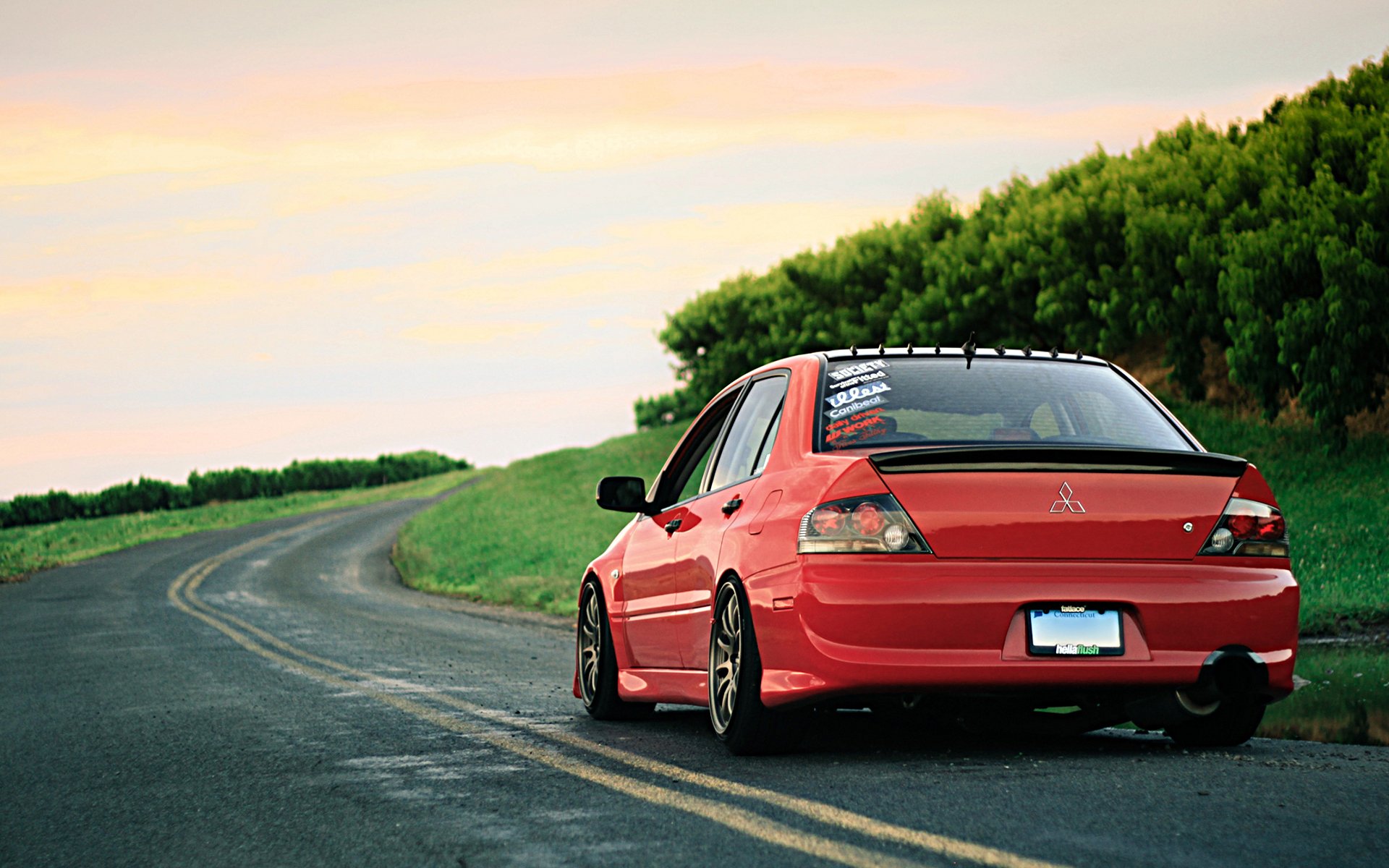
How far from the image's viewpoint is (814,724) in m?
7.96

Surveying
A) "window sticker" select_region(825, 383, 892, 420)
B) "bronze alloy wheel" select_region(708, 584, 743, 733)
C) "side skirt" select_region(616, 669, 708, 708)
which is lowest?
"side skirt" select_region(616, 669, 708, 708)

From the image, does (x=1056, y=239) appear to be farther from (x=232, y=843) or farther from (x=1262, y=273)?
(x=232, y=843)

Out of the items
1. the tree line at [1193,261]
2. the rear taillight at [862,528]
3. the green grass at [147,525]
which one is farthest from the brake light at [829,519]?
the green grass at [147,525]

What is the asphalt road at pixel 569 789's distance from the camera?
4.72 m

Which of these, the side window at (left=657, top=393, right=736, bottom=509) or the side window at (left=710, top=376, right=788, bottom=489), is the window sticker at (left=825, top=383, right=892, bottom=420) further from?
the side window at (left=657, top=393, right=736, bottom=509)

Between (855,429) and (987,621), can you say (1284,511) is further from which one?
(987,621)

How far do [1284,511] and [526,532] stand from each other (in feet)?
70.4

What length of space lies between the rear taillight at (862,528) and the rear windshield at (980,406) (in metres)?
0.44

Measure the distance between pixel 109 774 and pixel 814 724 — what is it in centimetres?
360

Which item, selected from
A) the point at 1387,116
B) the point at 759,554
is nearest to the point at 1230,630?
the point at 759,554

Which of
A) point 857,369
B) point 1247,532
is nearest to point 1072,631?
point 1247,532

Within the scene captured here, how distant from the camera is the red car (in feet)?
19.2

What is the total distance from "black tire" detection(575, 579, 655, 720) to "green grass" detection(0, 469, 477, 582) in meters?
29.3

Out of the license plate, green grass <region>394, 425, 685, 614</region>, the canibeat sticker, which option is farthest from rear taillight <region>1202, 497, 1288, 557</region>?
green grass <region>394, 425, 685, 614</region>
